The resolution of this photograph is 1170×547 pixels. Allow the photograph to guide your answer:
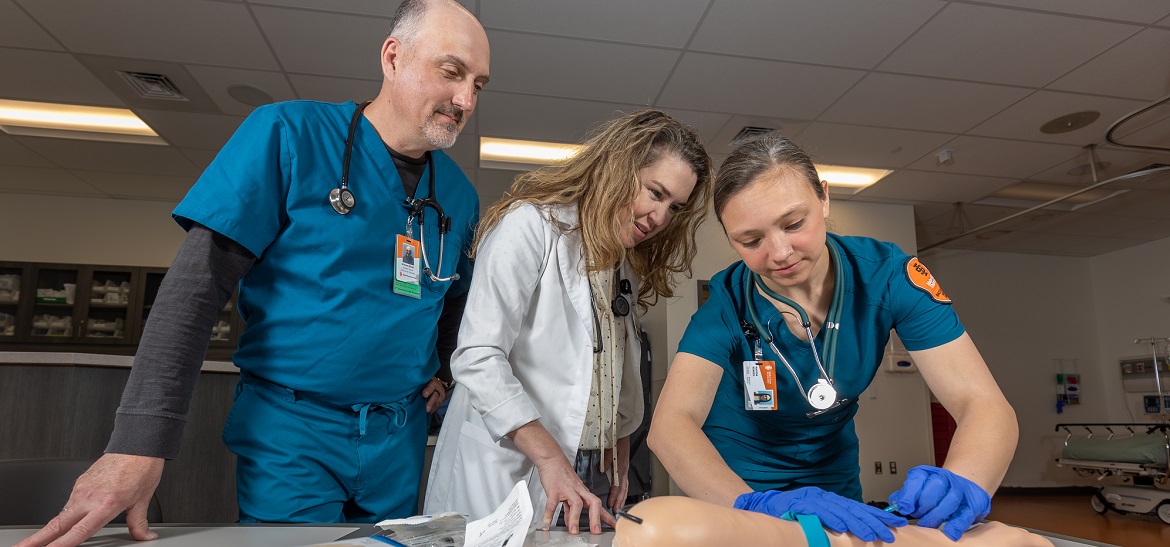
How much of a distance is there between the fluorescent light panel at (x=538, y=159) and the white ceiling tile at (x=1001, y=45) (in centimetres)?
126

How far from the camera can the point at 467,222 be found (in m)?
1.47

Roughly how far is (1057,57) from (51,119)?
6.08m

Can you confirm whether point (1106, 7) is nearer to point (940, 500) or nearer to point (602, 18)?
point (602, 18)

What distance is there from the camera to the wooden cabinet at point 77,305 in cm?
563

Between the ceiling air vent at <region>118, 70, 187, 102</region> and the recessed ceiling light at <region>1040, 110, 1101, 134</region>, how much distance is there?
5.36m

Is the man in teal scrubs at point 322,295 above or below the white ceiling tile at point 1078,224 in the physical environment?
below

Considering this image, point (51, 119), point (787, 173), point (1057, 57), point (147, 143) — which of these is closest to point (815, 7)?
point (1057, 57)

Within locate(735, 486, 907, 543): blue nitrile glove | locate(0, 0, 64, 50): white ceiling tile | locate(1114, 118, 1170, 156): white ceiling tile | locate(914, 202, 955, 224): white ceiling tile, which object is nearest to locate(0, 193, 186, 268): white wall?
locate(0, 0, 64, 50): white ceiling tile

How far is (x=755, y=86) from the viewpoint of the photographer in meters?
3.82

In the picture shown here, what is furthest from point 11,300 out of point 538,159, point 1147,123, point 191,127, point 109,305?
point 1147,123

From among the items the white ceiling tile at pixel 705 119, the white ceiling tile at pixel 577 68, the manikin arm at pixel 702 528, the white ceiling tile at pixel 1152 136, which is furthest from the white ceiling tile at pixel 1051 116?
the manikin arm at pixel 702 528

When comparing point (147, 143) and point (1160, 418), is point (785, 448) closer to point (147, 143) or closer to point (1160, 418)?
point (147, 143)

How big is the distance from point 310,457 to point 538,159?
410cm

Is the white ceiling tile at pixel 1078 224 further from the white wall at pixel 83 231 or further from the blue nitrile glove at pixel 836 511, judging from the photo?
the white wall at pixel 83 231
